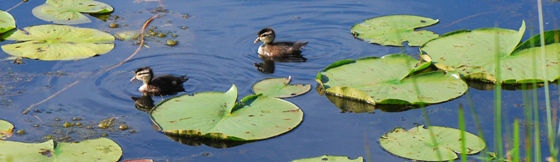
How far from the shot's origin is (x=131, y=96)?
7438 millimetres

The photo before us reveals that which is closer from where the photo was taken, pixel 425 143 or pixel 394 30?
pixel 425 143

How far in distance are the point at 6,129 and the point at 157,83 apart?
4.58 ft

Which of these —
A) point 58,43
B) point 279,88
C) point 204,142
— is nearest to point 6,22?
point 58,43

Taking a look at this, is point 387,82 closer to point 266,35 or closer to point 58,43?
point 266,35

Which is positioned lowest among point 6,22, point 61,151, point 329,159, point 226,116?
point 329,159

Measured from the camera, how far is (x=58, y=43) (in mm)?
8453

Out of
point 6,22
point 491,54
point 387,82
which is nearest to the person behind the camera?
point 387,82

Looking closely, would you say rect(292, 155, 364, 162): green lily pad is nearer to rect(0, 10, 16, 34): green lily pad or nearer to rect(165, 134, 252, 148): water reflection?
rect(165, 134, 252, 148): water reflection

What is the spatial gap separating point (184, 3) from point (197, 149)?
12.2ft

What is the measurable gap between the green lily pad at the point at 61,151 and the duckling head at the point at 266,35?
252 centimetres

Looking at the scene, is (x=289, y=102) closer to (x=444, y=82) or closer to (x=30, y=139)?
(x=444, y=82)

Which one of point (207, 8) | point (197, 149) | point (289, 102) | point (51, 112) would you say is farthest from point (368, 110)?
point (207, 8)

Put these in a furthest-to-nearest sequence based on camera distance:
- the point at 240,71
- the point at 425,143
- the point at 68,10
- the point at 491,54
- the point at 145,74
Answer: the point at 68,10
the point at 240,71
the point at 491,54
the point at 145,74
the point at 425,143

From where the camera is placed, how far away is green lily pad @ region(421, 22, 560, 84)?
740 cm
